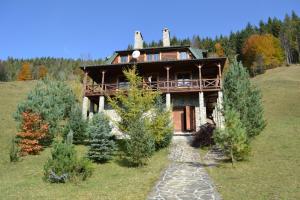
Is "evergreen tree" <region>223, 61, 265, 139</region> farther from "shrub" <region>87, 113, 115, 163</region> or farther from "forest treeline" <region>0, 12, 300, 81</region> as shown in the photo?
"forest treeline" <region>0, 12, 300, 81</region>

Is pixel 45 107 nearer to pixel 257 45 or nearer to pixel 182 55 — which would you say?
pixel 182 55

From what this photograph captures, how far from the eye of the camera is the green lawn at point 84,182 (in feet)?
35.5

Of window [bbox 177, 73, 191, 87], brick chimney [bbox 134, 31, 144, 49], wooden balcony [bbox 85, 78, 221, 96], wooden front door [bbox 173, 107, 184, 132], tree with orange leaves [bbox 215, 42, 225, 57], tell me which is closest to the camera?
wooden balcony [bbox 85, 78, 221, 96]

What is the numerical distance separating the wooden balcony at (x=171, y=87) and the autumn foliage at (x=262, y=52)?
45.9 metres

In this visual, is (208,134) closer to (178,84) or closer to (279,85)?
(178,84)

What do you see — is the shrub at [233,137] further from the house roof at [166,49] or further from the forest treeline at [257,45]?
the forest treeline at [257,45]

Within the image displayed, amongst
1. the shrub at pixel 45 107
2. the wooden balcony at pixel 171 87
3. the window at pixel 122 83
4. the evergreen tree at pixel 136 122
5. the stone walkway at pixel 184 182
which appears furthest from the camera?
the window at pixel 122 83

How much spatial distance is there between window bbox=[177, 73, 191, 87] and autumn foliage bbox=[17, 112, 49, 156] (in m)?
12.7

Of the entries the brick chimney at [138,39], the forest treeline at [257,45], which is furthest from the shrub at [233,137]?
the forest treeline at [257,45]

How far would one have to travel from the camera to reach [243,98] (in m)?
21.6

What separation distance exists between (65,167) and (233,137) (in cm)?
843

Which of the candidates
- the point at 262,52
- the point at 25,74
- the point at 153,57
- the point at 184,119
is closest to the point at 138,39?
the point at 153,57

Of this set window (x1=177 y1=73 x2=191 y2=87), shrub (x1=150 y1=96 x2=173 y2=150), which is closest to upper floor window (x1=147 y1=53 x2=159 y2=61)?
window (x1=177 y1=73 x2=191 y2=87)

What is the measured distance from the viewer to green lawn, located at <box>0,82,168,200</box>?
10828 millimetres
